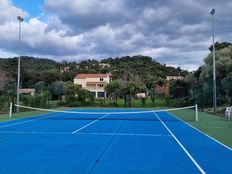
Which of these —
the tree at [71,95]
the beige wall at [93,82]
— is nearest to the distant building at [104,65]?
the beige wall at [93,82]

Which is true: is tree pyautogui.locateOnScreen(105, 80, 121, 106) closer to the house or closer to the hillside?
the hillside

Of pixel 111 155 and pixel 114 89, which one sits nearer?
pixel 111 155

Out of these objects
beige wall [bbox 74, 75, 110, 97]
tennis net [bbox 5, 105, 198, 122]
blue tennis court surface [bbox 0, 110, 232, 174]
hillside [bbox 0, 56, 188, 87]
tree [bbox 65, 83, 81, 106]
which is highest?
hillside [bbox 0, 56, 188, 87]

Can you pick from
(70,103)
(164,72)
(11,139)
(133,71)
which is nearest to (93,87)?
(133,71)

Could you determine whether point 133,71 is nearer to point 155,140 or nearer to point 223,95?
point 223,95

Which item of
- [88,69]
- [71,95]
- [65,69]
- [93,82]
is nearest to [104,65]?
[88,69]

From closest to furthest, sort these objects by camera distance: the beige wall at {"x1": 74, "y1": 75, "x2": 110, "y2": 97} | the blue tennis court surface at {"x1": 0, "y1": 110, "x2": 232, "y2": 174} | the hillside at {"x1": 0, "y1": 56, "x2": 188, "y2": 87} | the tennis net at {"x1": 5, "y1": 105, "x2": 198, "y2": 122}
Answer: the blue tennis court surface at {"x1": 0, "y1": 110, "x2": 232, "y2": 174} < the tennis net at {"x1": 5, "y1": 105, "x2": 198, "y2": 122} < the hillside at {"x1": 0, "y1": 56, "x2": 188, "y2": 87} < the beige wall at {"x1": 74, "y1": 75, "x2": 110, "y2": 97}

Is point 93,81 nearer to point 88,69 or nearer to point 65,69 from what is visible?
point 65,69

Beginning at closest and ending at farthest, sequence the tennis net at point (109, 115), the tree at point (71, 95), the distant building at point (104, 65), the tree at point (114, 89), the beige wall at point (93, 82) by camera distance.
Answer: the tennis net at point (109, 115)
the tree at point (71, 95)
the tree at point (114, 89)
the beige wall at point (93, 82)
the distant building at point (104, 65)

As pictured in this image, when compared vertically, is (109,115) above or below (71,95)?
below

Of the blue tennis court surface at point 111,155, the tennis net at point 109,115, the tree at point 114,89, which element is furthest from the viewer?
the tree at point 114,89

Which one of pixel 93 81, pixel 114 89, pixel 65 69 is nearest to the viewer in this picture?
pixel 114 89

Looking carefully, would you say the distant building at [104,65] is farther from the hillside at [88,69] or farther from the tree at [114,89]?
the tree at [114,89]

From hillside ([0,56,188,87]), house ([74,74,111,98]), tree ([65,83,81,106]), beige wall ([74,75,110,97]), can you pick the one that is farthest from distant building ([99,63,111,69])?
tree ([65,83,81,106])
